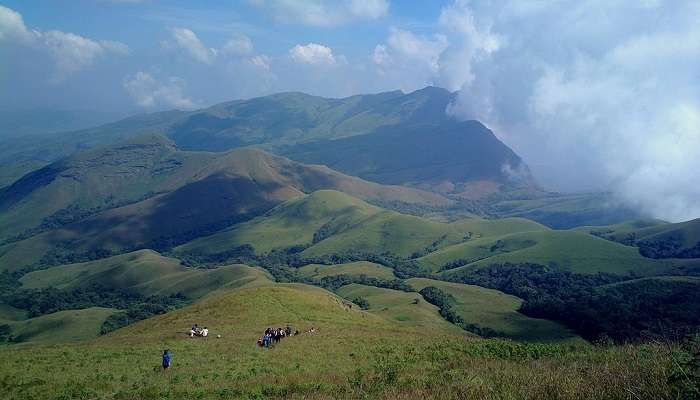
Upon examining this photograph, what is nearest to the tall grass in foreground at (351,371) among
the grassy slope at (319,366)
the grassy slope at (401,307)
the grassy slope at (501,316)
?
the grassy slope at (319,366)

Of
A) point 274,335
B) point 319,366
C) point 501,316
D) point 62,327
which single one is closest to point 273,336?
point 274,335

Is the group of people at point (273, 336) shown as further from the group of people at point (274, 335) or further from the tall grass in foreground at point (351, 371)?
the tall grass in foreground at point (351, 371)

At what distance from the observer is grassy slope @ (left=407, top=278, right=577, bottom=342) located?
409 feet

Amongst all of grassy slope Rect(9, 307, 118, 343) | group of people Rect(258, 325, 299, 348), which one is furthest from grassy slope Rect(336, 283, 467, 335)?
grassy slope Rect(9, 307, 118, 343)

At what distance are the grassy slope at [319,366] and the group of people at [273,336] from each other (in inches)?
33.1

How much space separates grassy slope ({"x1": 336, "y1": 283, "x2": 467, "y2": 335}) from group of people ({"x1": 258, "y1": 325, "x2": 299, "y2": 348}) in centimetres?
Result: 6604

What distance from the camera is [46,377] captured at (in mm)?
31031

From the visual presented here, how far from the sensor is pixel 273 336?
43.2 metres

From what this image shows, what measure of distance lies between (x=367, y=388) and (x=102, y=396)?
15.4 meters

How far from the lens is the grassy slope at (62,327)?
154m

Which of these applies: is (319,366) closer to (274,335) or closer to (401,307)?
(274,335)

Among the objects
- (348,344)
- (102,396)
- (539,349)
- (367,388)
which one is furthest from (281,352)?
Answer: (367,388)

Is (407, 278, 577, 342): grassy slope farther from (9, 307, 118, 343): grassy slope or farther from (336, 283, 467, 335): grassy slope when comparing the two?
(9, 307, 118, 343): grassy slope

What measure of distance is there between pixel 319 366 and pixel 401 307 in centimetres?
11821
